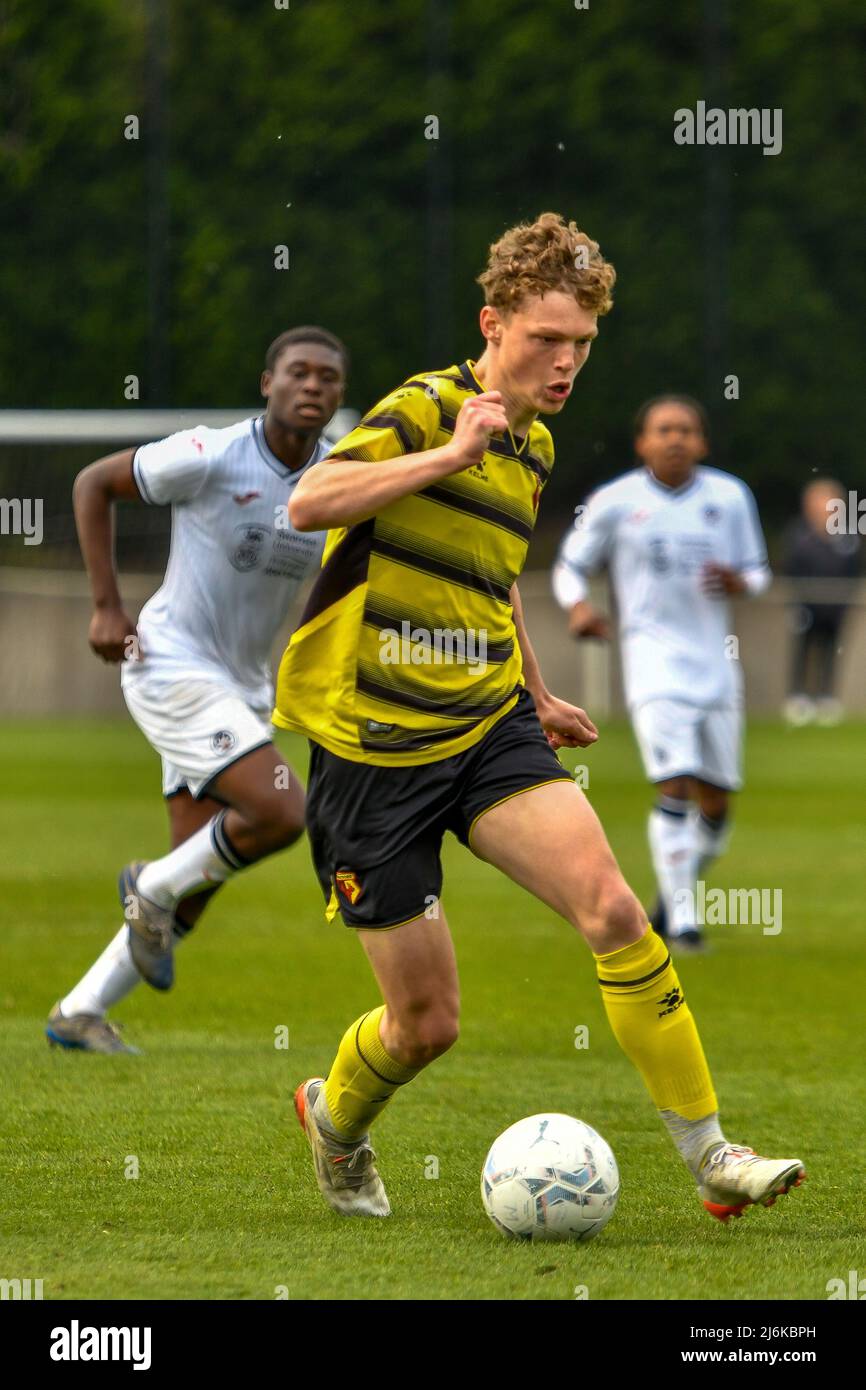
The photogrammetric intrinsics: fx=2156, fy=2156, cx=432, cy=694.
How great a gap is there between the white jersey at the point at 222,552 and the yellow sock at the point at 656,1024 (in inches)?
100

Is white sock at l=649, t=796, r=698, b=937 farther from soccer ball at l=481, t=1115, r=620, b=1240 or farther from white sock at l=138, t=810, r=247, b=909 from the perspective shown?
soccer ball at l=481, t=1115, r=620, b=1240

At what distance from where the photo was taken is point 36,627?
2273cm

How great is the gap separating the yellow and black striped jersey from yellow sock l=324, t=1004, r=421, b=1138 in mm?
594

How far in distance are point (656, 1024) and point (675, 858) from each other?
4375 mm

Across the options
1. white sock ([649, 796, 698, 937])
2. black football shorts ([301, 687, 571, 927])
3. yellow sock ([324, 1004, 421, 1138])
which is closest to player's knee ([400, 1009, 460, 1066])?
yellow sock ([324, 1004, 421, 1138])

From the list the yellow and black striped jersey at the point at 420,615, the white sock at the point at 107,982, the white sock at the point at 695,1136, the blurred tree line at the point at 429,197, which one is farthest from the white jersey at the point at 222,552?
the blurred tree line at the point at 429,197

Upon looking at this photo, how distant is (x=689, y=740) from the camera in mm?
8648

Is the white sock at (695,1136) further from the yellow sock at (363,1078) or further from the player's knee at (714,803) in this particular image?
the player's knee at (714,803)

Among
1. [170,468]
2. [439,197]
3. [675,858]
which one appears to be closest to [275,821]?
[170,468]
